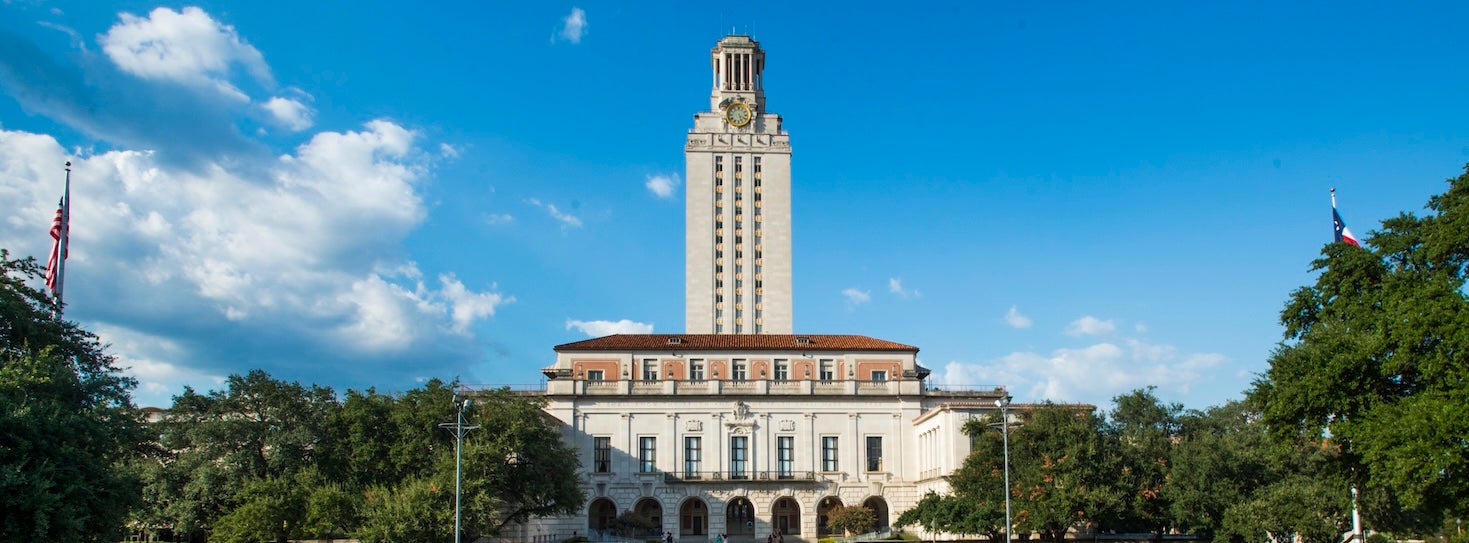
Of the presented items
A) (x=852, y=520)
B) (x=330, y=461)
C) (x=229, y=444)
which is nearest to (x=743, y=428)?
(x=852, y=520)

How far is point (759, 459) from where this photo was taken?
81750mm

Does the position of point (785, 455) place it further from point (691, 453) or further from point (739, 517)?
point (691, 453)

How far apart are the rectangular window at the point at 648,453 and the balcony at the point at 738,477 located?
1.25 meters

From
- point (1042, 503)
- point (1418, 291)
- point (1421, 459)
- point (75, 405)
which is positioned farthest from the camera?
point (1042, 503)

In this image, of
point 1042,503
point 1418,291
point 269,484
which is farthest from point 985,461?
point 269,484

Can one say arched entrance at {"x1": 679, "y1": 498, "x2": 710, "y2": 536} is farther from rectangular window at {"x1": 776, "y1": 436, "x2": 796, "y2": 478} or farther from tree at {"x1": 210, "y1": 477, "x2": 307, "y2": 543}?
tree at {"x1": 210, "y1": 477, "x2": 307, "y2": 543}

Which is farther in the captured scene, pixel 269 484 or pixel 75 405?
pixel 269 484

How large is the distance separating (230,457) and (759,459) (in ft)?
113

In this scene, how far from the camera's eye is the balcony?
264 ft

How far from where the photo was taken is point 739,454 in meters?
82.1

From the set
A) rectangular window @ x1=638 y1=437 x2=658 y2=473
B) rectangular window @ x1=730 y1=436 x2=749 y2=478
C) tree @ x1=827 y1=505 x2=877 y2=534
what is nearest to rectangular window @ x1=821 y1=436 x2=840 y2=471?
tree @ x1=827 y1=505 x2=877 y2=534

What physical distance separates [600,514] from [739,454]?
10544mm

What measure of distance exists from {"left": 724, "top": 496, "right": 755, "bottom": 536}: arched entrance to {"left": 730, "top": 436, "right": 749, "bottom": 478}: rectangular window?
207 centimetres

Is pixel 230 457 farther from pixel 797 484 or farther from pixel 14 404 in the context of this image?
pixel 797 484
